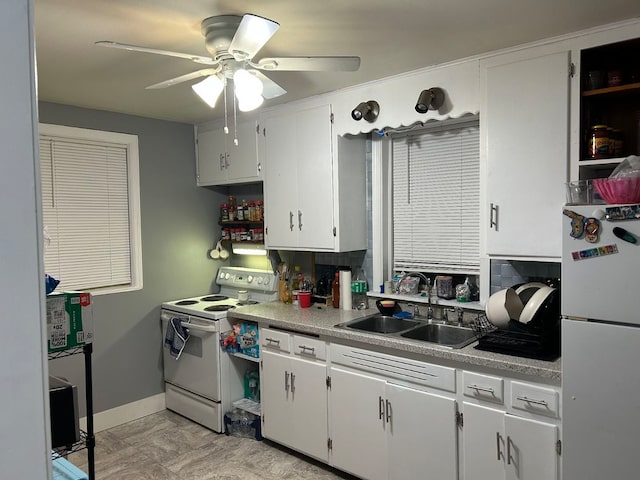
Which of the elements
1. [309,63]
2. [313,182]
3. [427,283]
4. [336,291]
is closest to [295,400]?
[336,291]

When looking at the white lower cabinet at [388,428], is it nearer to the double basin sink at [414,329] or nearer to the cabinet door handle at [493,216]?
the double basin sink at [414,329]

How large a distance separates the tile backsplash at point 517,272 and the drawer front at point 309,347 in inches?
42.5

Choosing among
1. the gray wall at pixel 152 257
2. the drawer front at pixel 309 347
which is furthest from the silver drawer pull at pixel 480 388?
the gray wall at pixel 152 257

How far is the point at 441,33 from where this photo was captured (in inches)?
90.0

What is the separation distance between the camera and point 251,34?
1.82 metres

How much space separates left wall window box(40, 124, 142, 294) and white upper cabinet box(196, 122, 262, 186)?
58 centimetres

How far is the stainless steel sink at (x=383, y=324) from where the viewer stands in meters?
3.12

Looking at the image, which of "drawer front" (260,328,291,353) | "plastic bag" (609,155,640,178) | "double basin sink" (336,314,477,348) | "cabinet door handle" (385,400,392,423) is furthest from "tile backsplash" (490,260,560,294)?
"drawer front" (260,328,291,353)

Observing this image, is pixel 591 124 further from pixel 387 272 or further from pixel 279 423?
pixel 279 423

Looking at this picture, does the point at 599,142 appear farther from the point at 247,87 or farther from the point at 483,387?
the point at 247,87

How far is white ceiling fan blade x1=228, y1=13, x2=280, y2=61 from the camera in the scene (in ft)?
5.70

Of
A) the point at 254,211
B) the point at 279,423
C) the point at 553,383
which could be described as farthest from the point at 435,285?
the point at 254,211

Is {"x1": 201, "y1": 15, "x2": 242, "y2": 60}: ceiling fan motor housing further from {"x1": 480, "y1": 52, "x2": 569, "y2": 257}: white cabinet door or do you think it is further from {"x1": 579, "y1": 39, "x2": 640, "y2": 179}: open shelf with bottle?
{"x1": 579, "y1": 39, "x2": 640, "y2": 179}: open shelf with bottle

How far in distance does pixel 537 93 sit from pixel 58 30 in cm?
227
